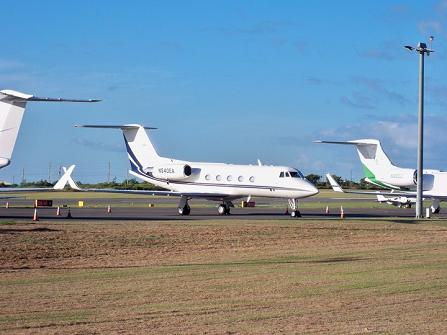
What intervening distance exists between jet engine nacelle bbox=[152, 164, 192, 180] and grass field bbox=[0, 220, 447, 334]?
57.8 ft

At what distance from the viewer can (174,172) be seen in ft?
150

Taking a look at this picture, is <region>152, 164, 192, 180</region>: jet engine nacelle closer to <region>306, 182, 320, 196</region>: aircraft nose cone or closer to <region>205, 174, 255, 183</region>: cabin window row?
<region>205, 174, 255, 183</region>: cabin window row

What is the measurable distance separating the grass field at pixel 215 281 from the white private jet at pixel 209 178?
14845 millimetres

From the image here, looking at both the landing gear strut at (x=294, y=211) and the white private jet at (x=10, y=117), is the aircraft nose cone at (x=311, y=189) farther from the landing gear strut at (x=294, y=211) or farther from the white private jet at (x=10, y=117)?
the white private jet at (x=10, y=117)

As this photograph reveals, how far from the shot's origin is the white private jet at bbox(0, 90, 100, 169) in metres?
26.2

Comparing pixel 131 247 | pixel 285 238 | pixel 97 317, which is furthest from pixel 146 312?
pixel 285 238

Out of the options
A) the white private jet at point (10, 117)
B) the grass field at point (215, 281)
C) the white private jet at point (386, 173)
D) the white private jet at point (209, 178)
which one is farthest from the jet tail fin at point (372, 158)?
the white private jet at point (10, 117)

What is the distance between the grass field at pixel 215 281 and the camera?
1080 cm

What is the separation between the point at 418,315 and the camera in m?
11.5

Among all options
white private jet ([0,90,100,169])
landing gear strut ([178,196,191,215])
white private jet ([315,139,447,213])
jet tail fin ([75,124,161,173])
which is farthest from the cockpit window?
white private jet ([0,90,100,169])

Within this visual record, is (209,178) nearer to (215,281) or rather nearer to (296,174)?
(296,174)

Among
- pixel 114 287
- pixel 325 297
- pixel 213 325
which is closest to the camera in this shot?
pixel 213 325

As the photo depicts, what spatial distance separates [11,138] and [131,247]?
6.64m

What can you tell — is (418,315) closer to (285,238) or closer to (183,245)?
(183,245)
